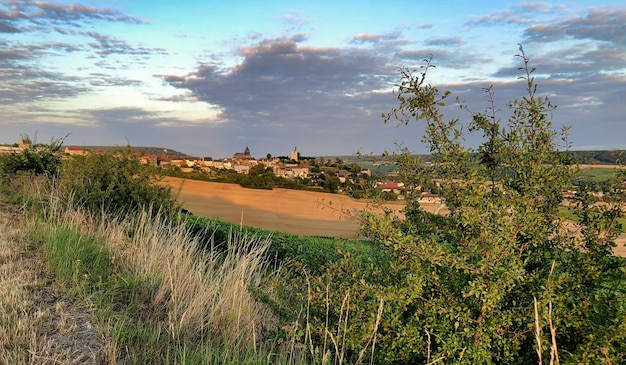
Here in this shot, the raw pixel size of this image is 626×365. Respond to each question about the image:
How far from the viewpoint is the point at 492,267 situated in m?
2.95

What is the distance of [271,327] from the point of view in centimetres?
473

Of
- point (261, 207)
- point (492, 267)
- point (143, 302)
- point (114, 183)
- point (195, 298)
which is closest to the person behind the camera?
point (492, 267)

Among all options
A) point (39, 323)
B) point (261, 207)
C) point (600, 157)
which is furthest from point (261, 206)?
point (600, 157)

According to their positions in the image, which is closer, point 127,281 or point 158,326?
point 158,326

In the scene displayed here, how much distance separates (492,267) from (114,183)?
7.95 m

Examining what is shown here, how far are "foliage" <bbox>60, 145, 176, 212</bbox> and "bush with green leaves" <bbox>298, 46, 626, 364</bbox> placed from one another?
254 inches

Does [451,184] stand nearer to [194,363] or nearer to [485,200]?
[485,200]

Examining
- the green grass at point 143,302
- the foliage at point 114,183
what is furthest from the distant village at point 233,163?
the green grass at point 143,302

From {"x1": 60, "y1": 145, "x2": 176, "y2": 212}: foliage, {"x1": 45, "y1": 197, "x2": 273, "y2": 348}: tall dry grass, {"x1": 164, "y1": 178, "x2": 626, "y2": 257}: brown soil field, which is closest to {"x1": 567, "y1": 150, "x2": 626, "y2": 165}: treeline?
{"x1": 45, "y1": 197, "x2": 273, "y2": 348}: tall dry grass

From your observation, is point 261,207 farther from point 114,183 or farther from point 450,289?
point 450,289

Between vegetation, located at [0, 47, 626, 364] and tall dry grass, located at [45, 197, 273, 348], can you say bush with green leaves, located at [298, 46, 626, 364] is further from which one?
tall dry grass, located at [45, 197, 273, 348]

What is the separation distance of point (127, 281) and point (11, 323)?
1.31 m

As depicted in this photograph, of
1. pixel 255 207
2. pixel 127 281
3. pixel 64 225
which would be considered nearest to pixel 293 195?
pixel 255 207

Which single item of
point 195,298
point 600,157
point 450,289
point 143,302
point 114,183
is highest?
point 600,157
